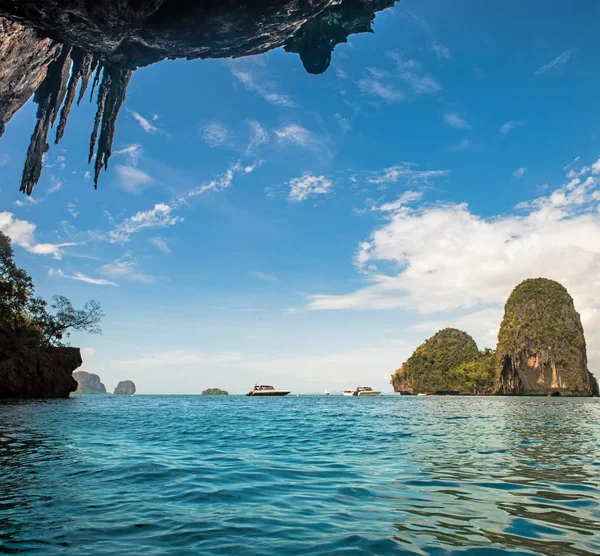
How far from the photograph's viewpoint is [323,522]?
16.8 feet

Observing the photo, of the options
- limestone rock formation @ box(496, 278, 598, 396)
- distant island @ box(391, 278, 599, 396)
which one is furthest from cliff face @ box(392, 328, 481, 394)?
limestone rock formation @ box(496, 278, 598, 396)

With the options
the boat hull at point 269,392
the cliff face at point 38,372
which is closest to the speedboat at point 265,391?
the boat hull at point 269,392

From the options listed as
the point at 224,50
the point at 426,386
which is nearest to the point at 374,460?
the point at 224,50

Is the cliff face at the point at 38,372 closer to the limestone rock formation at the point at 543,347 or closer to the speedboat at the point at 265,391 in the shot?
the speedboat at the point at 265,391

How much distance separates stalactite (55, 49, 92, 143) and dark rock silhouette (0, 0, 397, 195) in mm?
52

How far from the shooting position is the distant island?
102312 mm

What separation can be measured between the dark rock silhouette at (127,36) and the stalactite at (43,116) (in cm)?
4

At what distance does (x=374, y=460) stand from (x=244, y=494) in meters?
4.26

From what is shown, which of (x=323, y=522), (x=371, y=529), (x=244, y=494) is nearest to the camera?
(x=371, y=529)

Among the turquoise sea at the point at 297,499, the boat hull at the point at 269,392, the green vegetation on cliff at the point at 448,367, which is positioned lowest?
the boat hull at the point at 269,392

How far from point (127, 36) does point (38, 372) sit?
41.6m

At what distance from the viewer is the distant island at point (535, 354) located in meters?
102

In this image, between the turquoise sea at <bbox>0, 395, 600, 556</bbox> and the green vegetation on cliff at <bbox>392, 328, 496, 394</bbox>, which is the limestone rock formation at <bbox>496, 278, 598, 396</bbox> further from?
the turquoise sea at <bbox>0, 395, 600, 556</bbox>

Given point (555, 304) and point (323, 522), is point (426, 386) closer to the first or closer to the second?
point (555, 304)
